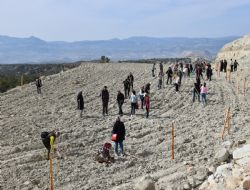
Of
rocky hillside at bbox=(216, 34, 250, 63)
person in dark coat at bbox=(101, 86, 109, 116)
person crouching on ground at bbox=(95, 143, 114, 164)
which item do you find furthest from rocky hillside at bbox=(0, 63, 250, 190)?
rocky hillside at bbox=(216, 34, 250, 63)

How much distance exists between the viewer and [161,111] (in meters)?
26.7

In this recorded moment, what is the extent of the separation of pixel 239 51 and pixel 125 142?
42.0 metres

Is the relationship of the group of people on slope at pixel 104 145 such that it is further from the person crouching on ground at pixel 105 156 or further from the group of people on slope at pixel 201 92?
the group of people on slope at pixel 201 92

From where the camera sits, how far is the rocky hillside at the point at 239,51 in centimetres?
5519

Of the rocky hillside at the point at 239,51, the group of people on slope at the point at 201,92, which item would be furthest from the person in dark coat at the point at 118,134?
the rocky hillside at the point at 239,51

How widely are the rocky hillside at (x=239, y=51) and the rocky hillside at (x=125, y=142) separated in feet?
66.8

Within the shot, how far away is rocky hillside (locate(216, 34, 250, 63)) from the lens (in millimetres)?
55191

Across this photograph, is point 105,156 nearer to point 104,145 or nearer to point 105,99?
point 104,145

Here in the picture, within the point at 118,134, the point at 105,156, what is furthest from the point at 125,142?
the point at 105,156

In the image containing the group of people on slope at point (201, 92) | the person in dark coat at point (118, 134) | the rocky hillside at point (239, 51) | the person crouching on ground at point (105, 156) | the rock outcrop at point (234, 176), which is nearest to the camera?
the rock outcrop at point (234, 176)

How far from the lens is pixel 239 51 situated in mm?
58875

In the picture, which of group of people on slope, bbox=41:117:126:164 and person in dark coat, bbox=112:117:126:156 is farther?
person in dark coat, bbox=112:117:126:156

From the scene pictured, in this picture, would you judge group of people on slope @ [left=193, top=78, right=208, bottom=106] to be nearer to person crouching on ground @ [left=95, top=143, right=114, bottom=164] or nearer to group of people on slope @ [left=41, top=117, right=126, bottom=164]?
group of people on slope @ [left=41, top=117, right=126, bottom=164]

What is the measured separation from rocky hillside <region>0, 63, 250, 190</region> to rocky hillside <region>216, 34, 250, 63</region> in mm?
20371
